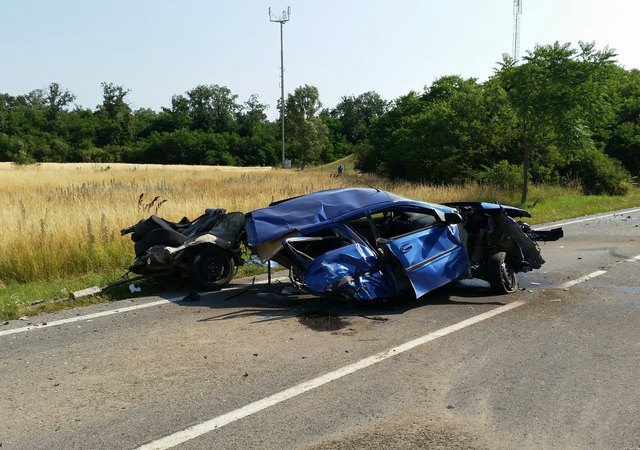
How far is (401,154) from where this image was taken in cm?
3509

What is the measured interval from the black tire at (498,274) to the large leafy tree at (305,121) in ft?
255

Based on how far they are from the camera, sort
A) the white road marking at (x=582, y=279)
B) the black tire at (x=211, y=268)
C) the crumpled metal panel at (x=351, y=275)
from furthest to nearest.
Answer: the white road marking at (x=582, y=279)
the black tire at (x=211, y=268)
the crumpled metal panel at (x=351, y=275)

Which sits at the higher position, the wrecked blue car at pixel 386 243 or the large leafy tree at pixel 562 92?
the large leafy tree at pixel 562 92

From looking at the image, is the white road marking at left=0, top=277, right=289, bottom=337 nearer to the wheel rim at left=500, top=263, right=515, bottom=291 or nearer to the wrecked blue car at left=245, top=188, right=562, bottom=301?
the wrecked blue car at left=245, top=188, right=562, bottom=301

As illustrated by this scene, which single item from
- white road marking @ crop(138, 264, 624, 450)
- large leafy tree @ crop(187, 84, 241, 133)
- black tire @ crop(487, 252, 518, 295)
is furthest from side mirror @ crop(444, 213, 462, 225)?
large leafy tree @ crop(187, 84, 241, 133)

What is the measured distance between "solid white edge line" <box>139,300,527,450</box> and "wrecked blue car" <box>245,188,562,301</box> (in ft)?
3.05

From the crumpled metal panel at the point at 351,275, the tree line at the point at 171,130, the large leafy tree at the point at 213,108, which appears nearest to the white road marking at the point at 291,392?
the crumpled metal panel at the point at 351,275

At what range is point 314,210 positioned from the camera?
293 inches

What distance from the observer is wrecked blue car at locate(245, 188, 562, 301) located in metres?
6.81

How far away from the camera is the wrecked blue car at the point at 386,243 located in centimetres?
681

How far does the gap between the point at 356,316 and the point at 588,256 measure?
6.34 m

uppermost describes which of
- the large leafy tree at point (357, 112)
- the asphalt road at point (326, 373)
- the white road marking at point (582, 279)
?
the large leafy tree at point (357, 112)

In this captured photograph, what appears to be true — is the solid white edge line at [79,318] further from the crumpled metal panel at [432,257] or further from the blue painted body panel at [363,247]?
the crumpled metal panel at [432,257]

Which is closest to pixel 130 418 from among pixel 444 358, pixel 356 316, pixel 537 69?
pixel 444 358
